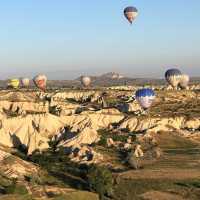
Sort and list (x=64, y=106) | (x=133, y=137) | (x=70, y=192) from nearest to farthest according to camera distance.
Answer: (x=70, y=192) < (x=133, y=137) < (x=64, y=106)

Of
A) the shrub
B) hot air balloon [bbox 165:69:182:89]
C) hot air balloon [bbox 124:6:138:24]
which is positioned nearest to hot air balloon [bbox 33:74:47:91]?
hot air balloon [bbox 165:69:182:89]

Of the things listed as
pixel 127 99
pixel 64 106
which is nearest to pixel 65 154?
pixel 64 106

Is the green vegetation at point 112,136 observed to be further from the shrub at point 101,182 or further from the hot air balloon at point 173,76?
the hot air balloon at point 173,76

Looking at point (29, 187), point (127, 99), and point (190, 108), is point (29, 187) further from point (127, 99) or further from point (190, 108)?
point (127, 99)

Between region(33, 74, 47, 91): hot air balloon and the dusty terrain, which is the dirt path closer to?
the dusty terrain

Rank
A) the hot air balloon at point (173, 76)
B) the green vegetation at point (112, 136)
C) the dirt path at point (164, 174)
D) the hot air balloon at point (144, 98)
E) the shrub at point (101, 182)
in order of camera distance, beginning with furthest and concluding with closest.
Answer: the hot air balloon at point (173, 76) < the hot air balloon at point (144, 98) < the green vegetation at point (112, 136) < the dirt path at point (164, 174) < the shrub at point (101, 182)

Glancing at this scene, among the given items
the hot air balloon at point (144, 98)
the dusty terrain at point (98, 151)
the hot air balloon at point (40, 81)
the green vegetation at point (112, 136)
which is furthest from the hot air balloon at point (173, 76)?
the green vegetation at point (112, 136)
